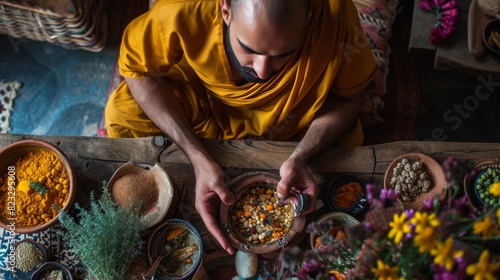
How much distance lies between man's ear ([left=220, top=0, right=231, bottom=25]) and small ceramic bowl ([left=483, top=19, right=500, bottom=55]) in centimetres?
123

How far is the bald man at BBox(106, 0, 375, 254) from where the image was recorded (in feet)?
4.43

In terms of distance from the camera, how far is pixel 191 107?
1802mm

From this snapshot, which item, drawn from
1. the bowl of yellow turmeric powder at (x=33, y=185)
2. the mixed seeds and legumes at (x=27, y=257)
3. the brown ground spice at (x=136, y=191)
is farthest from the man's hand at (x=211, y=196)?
the mixed seeds and legumes at (x=27, y=257)

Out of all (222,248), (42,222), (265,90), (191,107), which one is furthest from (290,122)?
(42,222)

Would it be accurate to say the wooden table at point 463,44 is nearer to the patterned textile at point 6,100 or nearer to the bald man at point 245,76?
the bald man at point 245,76

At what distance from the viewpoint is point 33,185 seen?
4.66 feet

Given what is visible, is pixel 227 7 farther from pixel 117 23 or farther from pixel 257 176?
pixel 117 23

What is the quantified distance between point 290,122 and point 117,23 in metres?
1.32

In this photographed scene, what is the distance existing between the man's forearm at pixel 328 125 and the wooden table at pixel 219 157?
0.04 m

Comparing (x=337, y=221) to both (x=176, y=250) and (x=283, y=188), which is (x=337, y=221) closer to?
(x=283, y=188)

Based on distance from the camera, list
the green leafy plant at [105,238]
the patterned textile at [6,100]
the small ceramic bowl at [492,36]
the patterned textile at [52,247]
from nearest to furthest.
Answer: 1. the green leafy plant at [105,238]
2. the patterned textile at [52,247]
3. the small ceramic bowl at [492,36]
4. the patterned textile at [6,100]

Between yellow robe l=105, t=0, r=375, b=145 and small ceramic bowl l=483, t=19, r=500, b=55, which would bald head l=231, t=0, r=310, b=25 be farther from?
small ceramic bowl l=483, t=19, r=500, b=55

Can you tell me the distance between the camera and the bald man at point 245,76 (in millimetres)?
1350

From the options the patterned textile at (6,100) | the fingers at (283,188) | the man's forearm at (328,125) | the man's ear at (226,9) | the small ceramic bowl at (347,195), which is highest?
the man's ear at (226,9)
